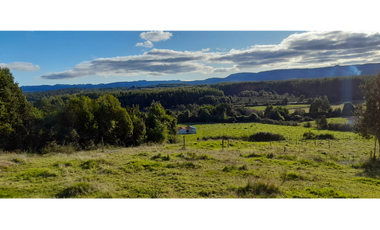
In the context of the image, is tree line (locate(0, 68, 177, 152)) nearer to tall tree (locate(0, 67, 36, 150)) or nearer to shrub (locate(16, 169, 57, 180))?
tall tree (locate(0, 67, 36, 150))

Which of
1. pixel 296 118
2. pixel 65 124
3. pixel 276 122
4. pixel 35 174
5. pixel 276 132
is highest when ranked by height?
pixel 65 124

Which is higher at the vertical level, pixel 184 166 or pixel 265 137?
pixel 184 166

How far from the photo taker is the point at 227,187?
602 centimetres

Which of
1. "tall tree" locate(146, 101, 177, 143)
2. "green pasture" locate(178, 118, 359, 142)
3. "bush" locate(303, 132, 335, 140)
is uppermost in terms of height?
"tall tree" locate(146, 101, 177, 143)

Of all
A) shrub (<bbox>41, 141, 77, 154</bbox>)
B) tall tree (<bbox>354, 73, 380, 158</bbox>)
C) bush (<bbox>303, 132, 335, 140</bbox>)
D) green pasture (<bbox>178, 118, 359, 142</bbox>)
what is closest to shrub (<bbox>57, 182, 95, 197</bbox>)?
shrub (<bbox>41, 141, 77, 154</bbox>)

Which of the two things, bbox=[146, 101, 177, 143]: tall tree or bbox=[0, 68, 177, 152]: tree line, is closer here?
bbox=[0, 68, 177, 152]: tree line

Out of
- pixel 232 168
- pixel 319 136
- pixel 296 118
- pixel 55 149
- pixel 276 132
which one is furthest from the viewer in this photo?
pixel 296 118

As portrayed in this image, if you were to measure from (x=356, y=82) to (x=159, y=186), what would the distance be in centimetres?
14348

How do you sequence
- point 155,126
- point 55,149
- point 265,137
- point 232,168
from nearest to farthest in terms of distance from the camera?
1. point 232,168
2. point 55,149
3. point 155,126
4. point 265,137

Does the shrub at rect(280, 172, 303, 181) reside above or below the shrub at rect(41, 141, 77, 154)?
above

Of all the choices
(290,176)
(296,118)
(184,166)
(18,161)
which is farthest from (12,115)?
(296,118)

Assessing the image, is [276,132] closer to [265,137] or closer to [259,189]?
[265,137]
